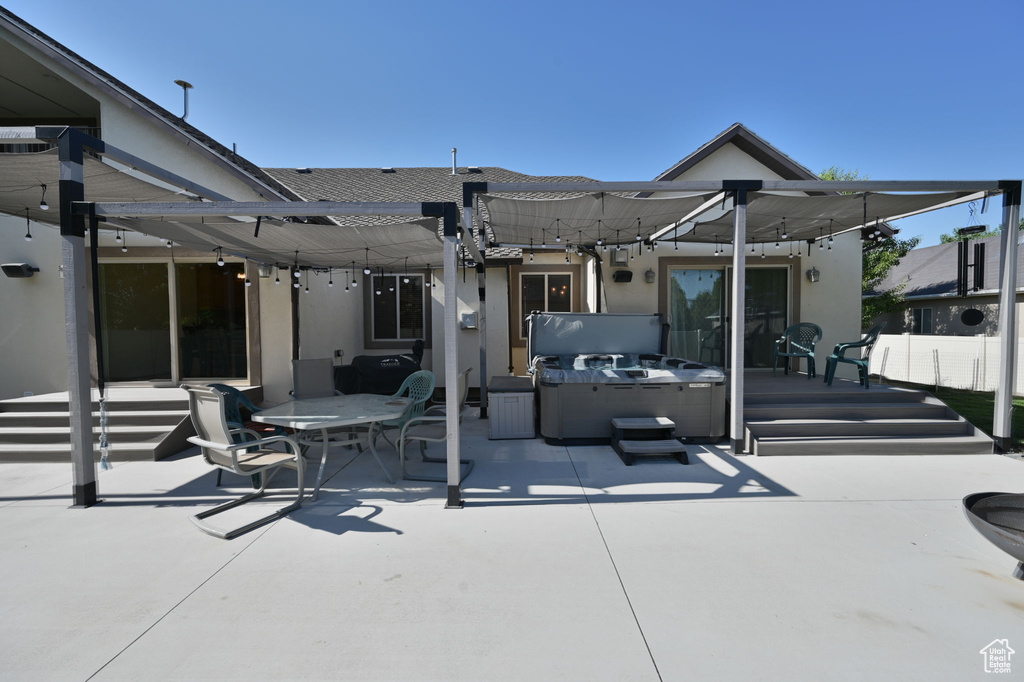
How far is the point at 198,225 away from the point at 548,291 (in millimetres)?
6435

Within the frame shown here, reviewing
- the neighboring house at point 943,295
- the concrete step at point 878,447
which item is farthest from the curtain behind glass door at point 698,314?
the neighboring house at point 943,295

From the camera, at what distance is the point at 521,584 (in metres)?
2.69

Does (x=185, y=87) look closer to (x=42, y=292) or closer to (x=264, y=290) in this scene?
(x=42, y=292)

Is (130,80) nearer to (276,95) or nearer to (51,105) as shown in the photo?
(51,105)

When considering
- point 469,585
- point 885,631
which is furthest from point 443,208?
point 885,631

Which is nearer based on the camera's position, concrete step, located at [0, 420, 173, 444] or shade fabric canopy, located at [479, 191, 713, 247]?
shade fabric canopy, located at [479, 191, 713, 247]

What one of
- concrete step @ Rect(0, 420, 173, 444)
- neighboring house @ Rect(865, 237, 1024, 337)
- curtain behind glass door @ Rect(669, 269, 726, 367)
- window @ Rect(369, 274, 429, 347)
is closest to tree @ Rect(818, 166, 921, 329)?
neighboring house @ Rect(865, 237, 1024, 337)

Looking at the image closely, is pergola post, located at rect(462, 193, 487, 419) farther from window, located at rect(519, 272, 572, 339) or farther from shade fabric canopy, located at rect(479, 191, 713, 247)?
window, located at rect(519, 272, 572, 339)

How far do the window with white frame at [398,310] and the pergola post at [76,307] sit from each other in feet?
19.1

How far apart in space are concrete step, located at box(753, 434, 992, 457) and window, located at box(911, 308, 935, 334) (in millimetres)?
14227

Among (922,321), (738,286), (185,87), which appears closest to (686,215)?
(738,286)

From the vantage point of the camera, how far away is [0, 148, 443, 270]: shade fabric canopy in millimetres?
4402

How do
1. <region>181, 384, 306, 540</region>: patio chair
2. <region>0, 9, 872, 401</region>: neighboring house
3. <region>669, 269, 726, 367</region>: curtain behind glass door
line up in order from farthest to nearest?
<region>669, 269, 726, 367</region>: curtain behind glass door, <region>0, 9, 872, 401</region>: neighboring house, <region>181, 384, 306, 540</region>: patio chair

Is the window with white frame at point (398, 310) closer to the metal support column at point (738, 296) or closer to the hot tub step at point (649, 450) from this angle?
the hot tub step at point (649, 450)
